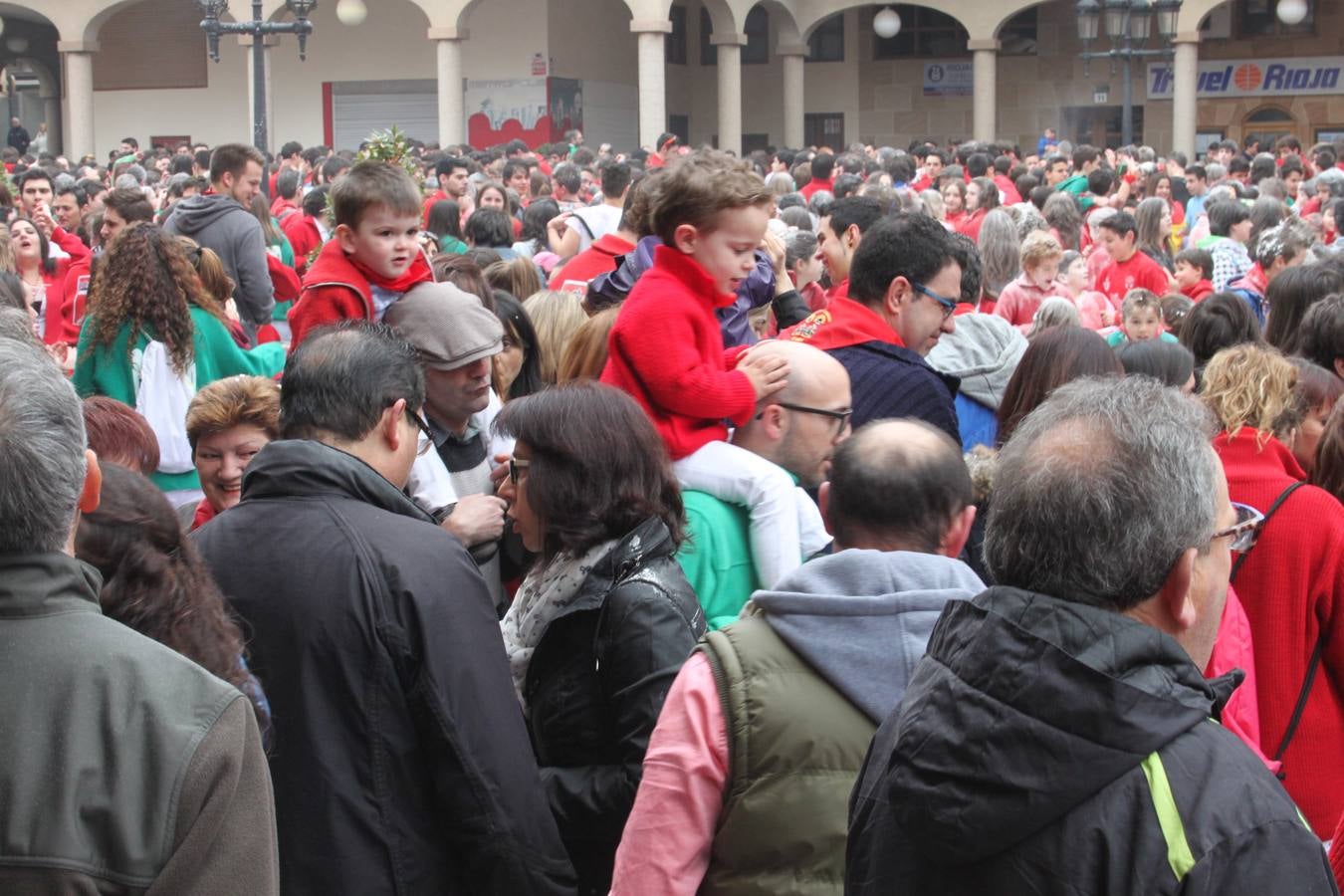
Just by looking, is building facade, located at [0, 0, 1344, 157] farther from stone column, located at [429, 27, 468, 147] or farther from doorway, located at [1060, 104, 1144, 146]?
stone column, located at [429, 27, 468, 147]

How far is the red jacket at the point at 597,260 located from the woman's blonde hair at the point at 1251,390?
2780mm

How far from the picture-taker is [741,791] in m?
2.24

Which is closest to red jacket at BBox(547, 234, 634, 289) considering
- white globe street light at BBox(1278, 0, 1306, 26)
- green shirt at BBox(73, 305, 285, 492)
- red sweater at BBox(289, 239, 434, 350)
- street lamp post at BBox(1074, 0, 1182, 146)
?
green shirt at BBox(73, 305, 285, 492)

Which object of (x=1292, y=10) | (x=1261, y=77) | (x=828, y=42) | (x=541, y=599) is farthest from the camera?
(x=828, y=42)

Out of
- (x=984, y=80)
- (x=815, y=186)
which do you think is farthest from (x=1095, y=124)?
(x=815, y=186)

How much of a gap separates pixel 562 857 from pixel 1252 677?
5.49 feet

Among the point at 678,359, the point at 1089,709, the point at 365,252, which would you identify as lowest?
the point at 1089,709

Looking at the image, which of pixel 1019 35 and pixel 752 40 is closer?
pixel 1019 35

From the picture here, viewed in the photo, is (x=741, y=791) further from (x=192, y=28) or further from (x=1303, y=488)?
(x=192, y=28)

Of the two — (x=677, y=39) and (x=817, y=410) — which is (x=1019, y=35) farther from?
(x=817, y=410)

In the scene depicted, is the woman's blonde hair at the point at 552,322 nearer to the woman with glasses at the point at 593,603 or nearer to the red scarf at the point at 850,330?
the red scarf at the point at 850,330

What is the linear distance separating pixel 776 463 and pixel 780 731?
1378 millimetres

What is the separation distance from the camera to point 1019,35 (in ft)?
110

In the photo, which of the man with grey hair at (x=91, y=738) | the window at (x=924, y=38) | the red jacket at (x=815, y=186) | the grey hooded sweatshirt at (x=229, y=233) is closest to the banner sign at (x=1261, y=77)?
the window at (x=924, y=38)
